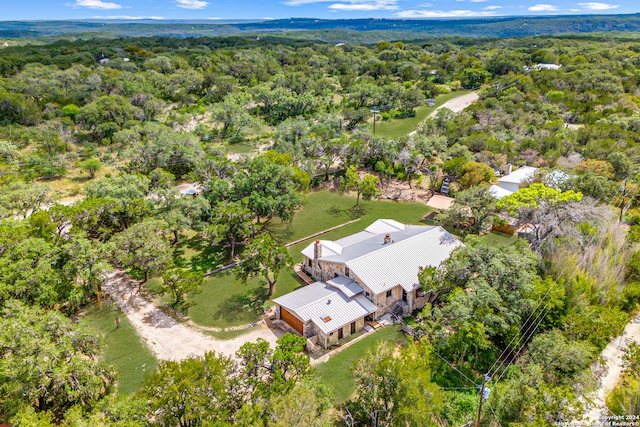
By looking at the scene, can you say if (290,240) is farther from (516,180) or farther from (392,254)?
(516,180)

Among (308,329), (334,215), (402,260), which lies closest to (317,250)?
(402,260)

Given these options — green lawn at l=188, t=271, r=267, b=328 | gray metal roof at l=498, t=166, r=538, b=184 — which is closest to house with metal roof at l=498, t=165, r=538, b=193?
gray metal roof at l=498, t=166, r=538, b=184

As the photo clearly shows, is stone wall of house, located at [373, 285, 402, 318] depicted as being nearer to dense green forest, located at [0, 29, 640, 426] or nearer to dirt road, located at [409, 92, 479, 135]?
dense green forest, located at [0, 29, 640, 426]

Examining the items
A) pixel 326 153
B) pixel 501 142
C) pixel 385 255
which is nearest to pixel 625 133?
pixel 501 142

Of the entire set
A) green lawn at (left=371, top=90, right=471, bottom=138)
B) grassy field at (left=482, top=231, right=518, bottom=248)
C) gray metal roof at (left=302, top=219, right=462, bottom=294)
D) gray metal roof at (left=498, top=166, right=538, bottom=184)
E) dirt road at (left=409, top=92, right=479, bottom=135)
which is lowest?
dirt road at (left=409, top=92, right=479, bottom=135)

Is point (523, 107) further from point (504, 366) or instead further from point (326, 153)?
point (504, 366)

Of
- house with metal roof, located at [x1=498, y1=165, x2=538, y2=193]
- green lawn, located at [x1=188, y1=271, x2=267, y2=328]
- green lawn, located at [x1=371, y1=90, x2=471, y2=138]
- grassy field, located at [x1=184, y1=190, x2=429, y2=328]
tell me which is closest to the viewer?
green lawn, located at [x1=188, y1=271, x2=267, y2=328]
